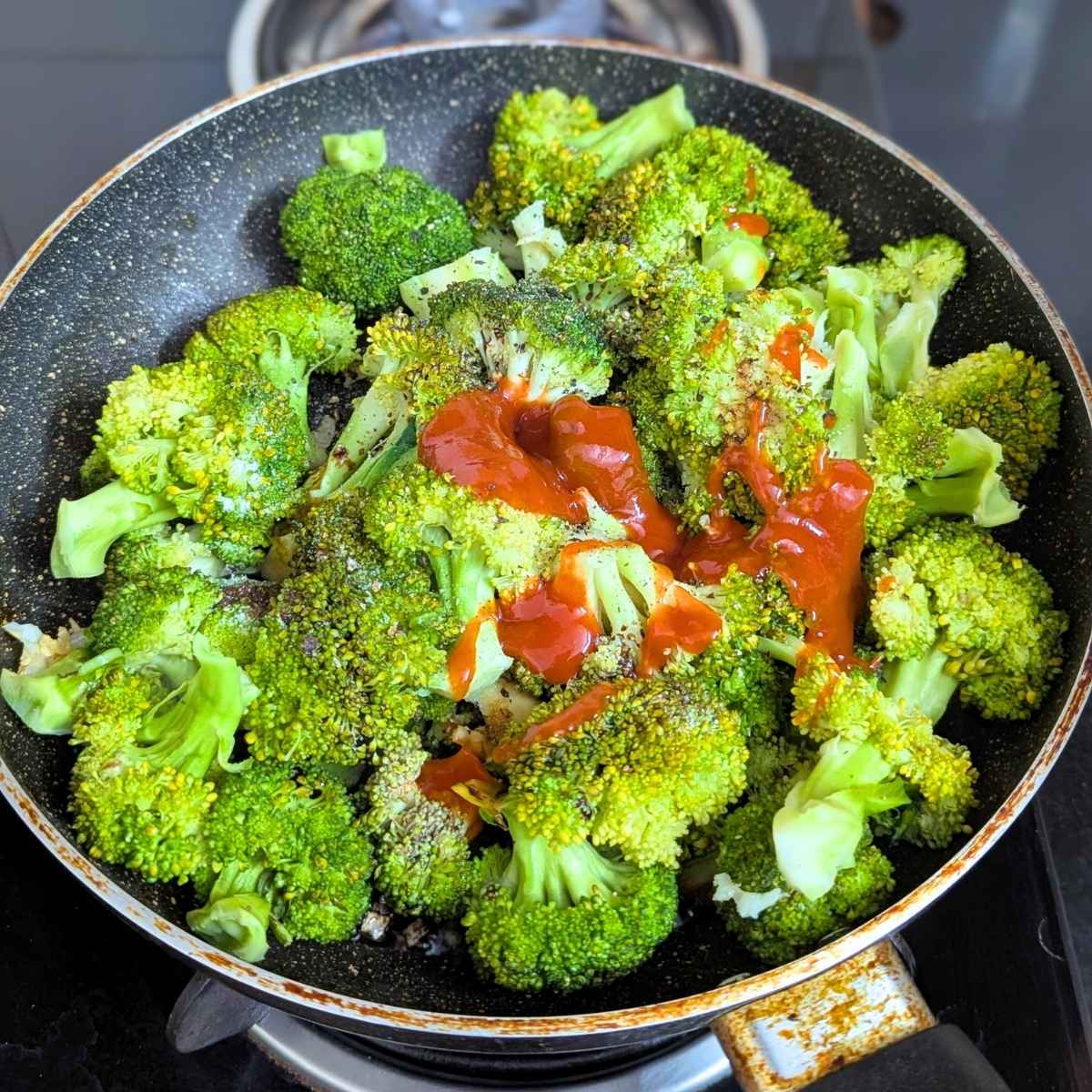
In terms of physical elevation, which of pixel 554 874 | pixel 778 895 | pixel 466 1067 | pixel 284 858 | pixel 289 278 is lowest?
pixel 466 1067

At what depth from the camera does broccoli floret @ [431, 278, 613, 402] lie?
132cm

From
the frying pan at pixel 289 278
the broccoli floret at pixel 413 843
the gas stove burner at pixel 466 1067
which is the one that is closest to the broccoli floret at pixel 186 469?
the frying pan at pixel 289 278

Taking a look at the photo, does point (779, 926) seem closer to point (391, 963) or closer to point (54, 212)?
point (391, 963)

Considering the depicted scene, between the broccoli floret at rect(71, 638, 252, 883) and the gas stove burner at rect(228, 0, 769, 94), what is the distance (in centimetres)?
141

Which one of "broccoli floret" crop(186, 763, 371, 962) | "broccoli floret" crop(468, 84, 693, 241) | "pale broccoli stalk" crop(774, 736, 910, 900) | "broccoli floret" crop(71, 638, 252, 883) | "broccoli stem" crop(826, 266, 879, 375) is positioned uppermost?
"broccoli floret" crop(468, 84, 693, 241)

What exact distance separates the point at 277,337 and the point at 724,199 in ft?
2.19

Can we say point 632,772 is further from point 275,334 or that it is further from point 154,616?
point 275,334

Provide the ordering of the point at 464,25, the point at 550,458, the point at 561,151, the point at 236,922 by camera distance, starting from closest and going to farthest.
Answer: the point at 236,922, the point at 550,458, the point at 561,151, the point at 464,25

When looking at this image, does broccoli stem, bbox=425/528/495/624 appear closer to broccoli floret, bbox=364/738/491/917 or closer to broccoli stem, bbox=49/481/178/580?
broccoli floret, bbox=364/738/491/917

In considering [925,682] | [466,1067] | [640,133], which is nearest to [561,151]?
[640,133]

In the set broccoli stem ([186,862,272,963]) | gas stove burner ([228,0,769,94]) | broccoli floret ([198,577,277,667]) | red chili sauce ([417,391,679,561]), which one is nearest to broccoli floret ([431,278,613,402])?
red chili sauce ([417,391,679,561])

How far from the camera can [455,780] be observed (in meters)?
1.23

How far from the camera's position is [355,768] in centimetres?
127

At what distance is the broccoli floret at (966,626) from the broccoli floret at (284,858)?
659mm
